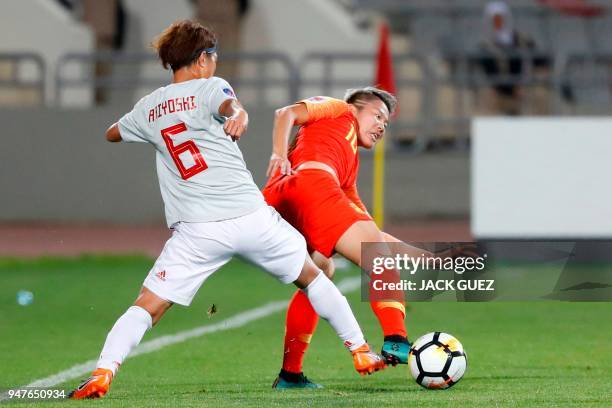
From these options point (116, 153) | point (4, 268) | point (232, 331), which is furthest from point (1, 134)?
point (232, 331)

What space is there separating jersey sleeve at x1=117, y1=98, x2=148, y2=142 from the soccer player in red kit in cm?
61

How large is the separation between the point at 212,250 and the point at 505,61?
45.9 ft

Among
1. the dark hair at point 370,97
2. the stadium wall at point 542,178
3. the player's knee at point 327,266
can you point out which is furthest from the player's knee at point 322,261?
the stadium wall at point 542,178

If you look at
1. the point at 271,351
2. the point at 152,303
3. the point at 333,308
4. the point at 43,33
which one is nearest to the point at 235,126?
the point at 152,303

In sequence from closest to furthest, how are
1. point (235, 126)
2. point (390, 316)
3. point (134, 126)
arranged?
point (235, 126) → point (134, 126) → point (390, 316)

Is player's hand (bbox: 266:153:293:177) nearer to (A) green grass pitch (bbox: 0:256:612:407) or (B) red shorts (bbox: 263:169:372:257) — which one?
(B) red shorts (bbox: 263:169:372:257)

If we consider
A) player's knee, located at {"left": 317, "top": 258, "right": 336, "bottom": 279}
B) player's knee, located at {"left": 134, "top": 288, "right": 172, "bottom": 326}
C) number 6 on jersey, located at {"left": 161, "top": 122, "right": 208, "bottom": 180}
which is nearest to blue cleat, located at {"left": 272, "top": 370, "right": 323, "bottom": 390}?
player's knee, located at {"left": 317, "top": 258, "right": 336, "bottom": 279}

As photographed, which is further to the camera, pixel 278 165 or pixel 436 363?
pixel 436 363

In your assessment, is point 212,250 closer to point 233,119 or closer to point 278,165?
point 278,165

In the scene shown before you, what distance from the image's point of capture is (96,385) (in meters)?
6.05

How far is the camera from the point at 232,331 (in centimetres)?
970

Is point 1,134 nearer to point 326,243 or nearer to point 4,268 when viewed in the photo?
point 4,268

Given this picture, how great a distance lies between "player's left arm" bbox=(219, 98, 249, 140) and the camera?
5.86 m

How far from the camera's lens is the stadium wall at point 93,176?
19719mm
